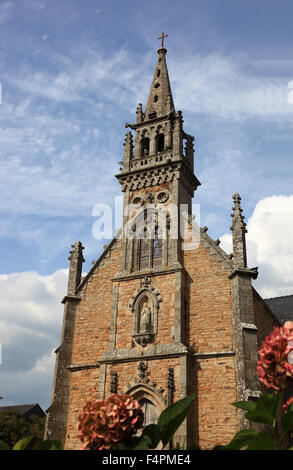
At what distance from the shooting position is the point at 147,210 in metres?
21.8

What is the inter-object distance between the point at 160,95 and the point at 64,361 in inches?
595

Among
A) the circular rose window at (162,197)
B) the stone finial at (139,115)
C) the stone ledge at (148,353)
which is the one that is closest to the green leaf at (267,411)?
the stone ledge at (148,353)

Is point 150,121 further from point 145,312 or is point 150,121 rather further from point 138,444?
point 138,444

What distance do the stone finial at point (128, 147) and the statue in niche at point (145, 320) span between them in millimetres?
8415

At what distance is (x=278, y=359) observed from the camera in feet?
9.89

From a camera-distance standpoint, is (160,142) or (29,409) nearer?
(160,142)

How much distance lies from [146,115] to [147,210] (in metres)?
6.31

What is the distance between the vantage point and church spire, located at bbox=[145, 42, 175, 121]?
2441cm

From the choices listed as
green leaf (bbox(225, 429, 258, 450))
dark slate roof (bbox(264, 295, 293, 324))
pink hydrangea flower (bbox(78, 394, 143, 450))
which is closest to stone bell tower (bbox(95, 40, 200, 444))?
dark slate roof (bbox(264, 295, 293, 324))

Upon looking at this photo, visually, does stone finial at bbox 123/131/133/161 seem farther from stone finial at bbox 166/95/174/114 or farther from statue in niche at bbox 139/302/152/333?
statue in niche at bbox 139/302/152/333

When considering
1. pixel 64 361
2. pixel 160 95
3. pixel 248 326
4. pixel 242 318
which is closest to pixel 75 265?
pixel 64 361

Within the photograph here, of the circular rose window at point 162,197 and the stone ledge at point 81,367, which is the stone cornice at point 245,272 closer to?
the circular rose window at point 162,197

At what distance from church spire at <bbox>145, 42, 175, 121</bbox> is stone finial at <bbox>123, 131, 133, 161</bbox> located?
140 cm
